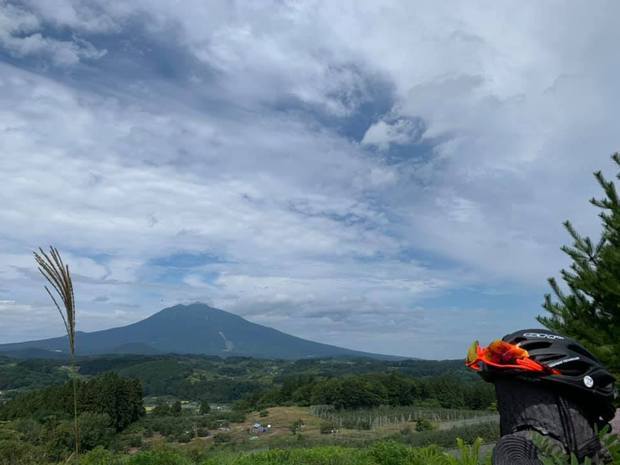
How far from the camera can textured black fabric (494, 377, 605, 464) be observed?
1.84 metres

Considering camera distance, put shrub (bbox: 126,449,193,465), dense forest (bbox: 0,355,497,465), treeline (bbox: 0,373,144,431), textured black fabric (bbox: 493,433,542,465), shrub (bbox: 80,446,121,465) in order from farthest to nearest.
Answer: treeline (bbox: 0,373,144,431) → dense forest (bbox: 0,355,497,465) → shrub (bbox: 126,449,193,465) → shrub (bbox: 80,446,121,465) → textured black fabric (bbox: 493,433,542,465)

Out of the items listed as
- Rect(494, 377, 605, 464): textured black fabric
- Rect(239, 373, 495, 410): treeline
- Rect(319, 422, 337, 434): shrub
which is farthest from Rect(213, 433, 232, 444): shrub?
Rect(494, 377, 605, 464): textured black fabric

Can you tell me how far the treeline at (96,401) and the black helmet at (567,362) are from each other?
69.8 meters

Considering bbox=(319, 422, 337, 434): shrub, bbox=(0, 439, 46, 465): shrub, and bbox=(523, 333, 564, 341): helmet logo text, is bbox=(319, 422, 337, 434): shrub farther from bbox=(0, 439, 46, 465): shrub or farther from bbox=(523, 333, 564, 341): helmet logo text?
bbox=(523, 333, 564, 341): helmet logo text

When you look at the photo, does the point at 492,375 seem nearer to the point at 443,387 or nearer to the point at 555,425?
the point at 555,425

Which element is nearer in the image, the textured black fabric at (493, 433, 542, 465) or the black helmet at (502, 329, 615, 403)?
the textured black fabric at (493, 433, 542, 465)

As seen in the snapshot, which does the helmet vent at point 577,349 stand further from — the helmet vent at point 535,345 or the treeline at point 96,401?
the treeline at point 96,401

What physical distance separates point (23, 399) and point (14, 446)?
75638mm

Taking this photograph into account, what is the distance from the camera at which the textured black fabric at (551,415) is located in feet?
6.02

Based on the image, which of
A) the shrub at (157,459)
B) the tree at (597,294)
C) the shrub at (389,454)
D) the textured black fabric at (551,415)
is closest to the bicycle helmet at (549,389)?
the textured black fabric at (551,415)

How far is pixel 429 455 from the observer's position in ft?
15.7

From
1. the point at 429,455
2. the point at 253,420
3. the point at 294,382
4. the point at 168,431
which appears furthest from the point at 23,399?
the point at 429,455

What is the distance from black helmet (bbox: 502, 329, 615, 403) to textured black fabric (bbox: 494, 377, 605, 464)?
0.21 ft

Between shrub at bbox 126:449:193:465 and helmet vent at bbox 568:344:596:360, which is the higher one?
helmet vent at bbox 568:344:596:360
